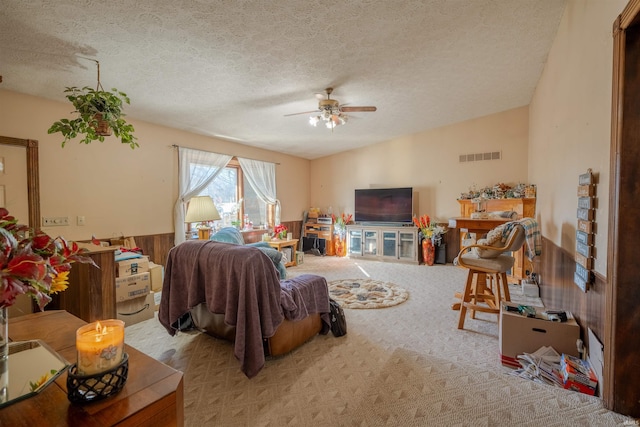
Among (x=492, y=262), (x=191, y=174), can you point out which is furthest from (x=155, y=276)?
(x=492, y=262)

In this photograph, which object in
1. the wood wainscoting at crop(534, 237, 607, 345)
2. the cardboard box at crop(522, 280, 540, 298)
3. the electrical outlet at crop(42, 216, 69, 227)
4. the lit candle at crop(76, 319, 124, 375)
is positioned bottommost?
the cardboard box at crop(522, 280, 540, 298)

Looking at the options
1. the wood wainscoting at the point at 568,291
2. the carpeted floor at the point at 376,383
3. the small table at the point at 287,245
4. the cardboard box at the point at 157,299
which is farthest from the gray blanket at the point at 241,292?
the small table at the point at 287,245

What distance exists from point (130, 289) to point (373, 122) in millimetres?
4287

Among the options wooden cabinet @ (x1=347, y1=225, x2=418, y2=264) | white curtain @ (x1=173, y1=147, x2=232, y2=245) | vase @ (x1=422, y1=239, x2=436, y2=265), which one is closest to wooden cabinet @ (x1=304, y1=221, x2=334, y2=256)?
wooden cabinet @ (x1=347, y1=225, x2=418, y2=264)

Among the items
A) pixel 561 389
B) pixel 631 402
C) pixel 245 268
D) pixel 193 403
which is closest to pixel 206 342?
pixel 193 403

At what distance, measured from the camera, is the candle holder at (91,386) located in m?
0.69

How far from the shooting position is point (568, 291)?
7.97 ft

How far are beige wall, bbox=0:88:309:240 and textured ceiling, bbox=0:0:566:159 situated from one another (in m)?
0.23

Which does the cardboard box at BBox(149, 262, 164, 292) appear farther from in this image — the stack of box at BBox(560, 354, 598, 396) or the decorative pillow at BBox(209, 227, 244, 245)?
the stack of box at BBox(560, 354, 598, 396)

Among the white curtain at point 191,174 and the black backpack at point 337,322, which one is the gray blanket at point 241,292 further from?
the white curtain at point 191,174

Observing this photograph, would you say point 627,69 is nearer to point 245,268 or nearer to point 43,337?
point 245,268

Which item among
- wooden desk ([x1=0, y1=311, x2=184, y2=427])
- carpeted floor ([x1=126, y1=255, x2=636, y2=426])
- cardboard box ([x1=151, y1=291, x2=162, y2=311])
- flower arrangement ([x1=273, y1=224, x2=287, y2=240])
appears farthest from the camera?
flower arrangement ([x1=273, y1=224, x2=287, y2=240])

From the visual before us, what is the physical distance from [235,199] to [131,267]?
279 cm

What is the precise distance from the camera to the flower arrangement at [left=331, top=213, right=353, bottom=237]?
657 cm
